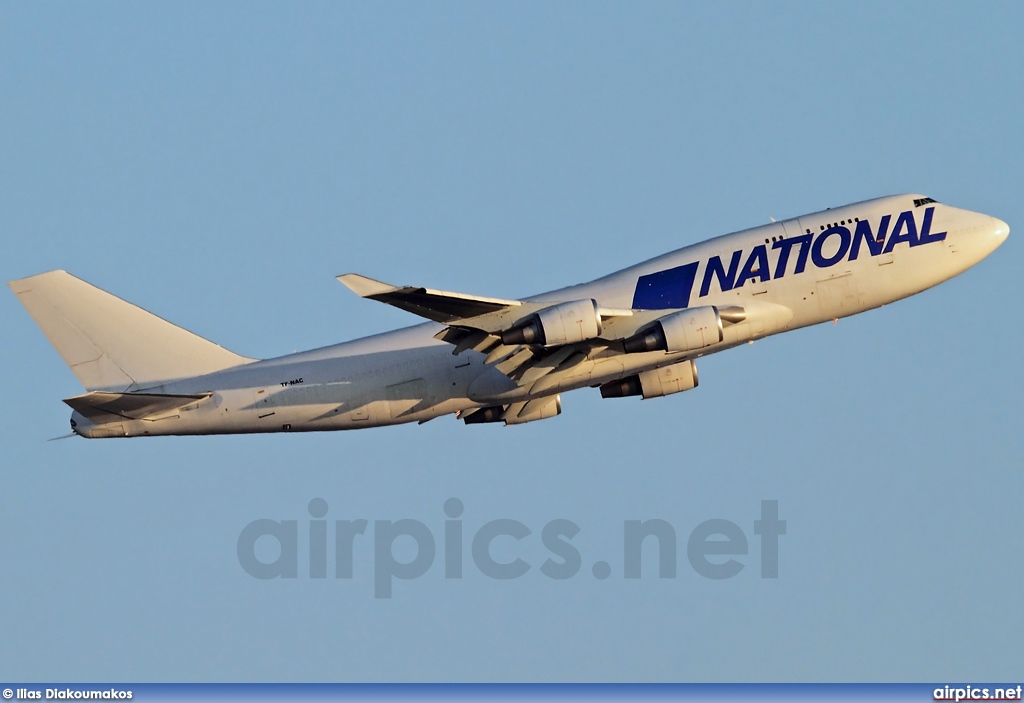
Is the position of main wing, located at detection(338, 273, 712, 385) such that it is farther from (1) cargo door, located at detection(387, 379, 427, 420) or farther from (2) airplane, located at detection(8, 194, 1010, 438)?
(1) cargo door, located at detection(387, 379, 427, 420)

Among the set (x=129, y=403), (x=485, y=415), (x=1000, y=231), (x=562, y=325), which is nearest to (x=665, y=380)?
(x=485, y=415)

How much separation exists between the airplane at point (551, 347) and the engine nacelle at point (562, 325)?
102 centimetres

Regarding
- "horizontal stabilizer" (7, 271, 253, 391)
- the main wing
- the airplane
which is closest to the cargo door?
the airplane

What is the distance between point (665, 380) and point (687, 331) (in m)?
5.88

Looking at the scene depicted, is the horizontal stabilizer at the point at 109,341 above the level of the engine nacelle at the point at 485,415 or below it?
above

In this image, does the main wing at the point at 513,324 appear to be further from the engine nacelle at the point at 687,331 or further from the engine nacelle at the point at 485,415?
the engine nacelle at the point at 485,415

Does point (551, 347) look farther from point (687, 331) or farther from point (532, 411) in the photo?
point (532, 411)

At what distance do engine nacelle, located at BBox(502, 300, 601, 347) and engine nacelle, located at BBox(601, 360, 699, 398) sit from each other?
6643 millimetres

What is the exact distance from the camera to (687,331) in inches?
1972

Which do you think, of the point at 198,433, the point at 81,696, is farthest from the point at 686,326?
the point at 81,696

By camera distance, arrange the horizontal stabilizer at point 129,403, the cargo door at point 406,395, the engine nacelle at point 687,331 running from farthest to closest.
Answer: the cargo door at point 406,395 → the horizontal stabilizer at point 129,403 → the engine nacelle at point 687,331

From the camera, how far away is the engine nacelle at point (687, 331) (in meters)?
50.1

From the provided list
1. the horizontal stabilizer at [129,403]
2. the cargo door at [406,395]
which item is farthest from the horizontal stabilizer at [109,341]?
the cargo door at [406,395]

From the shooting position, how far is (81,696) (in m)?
48.9
